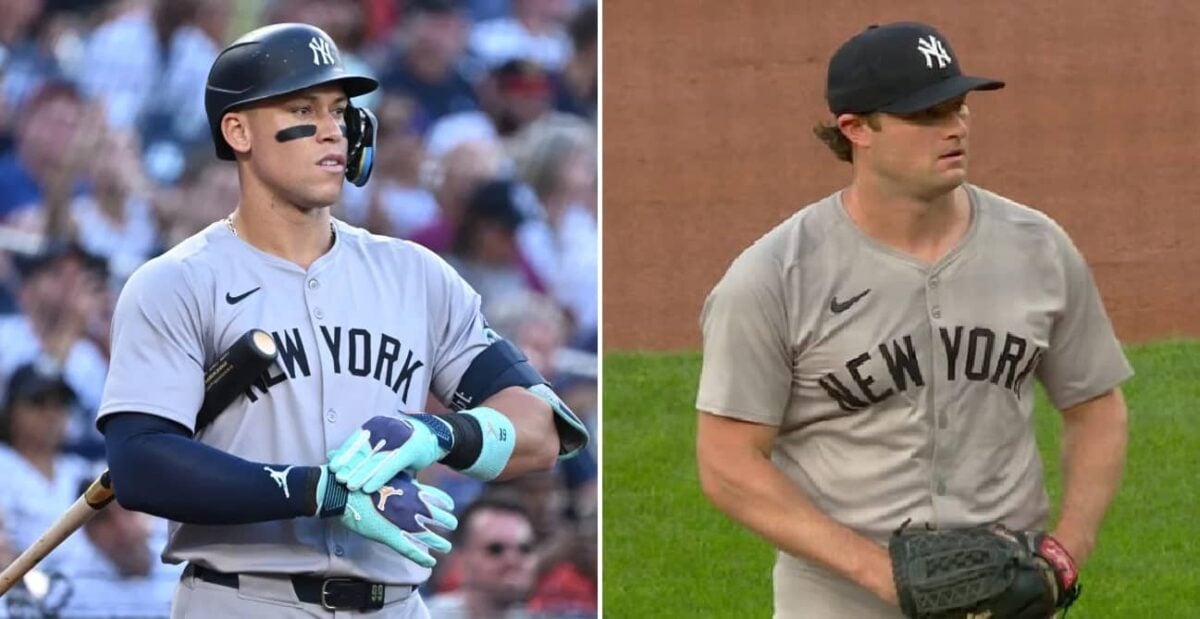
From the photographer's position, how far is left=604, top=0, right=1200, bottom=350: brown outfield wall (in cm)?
1234

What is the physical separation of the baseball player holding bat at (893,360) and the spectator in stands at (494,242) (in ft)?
16.9

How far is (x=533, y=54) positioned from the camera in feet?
28.7

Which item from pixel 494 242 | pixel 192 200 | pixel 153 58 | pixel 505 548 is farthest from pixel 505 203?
pixel 153 58

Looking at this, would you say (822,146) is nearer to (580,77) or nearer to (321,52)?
(580,77)

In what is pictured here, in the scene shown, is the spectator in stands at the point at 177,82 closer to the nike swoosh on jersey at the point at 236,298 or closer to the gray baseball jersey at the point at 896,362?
the nike swoosh on jersey at the point at 236,298

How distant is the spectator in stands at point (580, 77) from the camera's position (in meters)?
8.77

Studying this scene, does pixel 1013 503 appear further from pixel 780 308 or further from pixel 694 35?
pixel 694 35

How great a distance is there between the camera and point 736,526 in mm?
9000

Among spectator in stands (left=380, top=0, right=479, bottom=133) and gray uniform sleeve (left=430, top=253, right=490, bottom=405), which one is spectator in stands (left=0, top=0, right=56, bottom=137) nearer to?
spectator in stands (left=380, top=0, right=479, bottom=133)

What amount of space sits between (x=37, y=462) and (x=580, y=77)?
2918 millimetres

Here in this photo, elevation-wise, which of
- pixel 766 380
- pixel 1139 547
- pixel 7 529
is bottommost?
pixel 1139 547

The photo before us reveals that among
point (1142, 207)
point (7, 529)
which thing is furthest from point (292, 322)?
point (1142, 207)

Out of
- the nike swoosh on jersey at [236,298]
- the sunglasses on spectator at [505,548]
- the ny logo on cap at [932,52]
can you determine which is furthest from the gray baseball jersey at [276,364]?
the sunglasses on spectator at [505,548]

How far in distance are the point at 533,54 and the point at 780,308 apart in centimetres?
564
